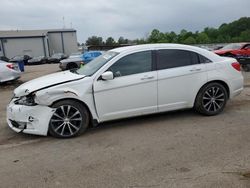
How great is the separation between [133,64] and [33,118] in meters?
2.05

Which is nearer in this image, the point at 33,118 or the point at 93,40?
the point at 33,118

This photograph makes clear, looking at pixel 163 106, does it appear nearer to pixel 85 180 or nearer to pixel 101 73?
pixel 101 73

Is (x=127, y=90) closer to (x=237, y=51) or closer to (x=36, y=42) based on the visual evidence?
(x=237, y=51)

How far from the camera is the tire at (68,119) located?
4562 millimetres

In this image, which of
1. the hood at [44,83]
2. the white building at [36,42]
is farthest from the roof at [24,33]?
the hood at [44,83]

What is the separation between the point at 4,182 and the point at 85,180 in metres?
1.01

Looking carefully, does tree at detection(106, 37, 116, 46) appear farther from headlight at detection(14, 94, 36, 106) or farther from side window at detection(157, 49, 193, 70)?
headlight at detection(14, 94, 36, 106)

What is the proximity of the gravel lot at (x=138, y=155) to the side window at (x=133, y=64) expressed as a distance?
1.06m

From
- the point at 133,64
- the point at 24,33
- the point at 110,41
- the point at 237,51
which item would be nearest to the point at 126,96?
the point at 133,64

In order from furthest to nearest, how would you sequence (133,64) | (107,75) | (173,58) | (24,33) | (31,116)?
1. (24,33)
2. (173,58)
3. (133,64)
4. (107,75)
5. (31,116)

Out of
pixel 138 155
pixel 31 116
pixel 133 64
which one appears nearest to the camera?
pixel 138 155

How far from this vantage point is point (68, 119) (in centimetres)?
463

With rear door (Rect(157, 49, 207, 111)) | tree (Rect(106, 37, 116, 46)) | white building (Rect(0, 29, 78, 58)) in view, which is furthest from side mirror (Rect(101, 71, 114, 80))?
tree (Rect(106, 37, 116, 46))

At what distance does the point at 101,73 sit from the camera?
4.80 m
